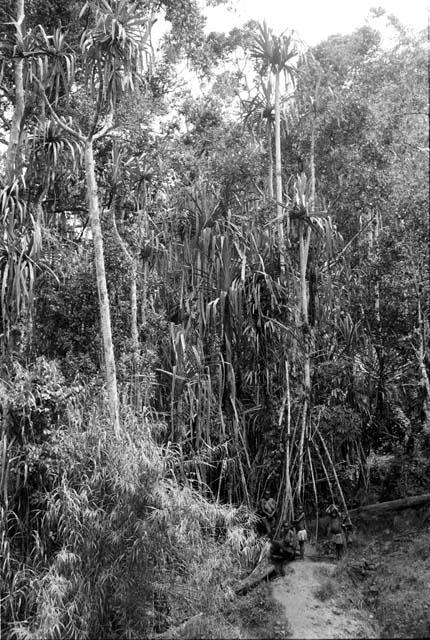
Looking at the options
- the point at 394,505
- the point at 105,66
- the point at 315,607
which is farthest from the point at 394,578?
the point at 105,66

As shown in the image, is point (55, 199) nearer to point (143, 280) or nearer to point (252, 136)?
point (143, 280)

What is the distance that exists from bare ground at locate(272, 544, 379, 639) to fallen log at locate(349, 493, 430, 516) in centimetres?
123

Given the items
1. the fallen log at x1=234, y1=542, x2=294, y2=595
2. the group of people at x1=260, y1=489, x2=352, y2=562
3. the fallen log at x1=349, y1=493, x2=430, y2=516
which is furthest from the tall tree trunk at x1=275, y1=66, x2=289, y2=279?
the fallen log at x1=234, y1=542, x2=294, y2=595

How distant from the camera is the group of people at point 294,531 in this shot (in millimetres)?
7098

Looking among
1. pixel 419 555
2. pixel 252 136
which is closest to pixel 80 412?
pixel 419 555

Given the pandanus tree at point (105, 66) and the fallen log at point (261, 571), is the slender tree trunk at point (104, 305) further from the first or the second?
the fallen log at point (261, 571)

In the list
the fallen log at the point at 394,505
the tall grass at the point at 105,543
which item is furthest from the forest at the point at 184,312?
the fallen log at the point at 394,505

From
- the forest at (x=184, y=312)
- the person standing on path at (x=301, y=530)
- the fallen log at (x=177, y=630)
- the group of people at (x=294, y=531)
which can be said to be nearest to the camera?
the fallen log at (x=177, y=630)

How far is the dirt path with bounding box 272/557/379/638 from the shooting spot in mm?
5078

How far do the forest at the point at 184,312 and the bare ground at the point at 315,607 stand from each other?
21.4 inches

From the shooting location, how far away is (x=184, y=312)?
8492mm

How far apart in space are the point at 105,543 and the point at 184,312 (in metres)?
3.40

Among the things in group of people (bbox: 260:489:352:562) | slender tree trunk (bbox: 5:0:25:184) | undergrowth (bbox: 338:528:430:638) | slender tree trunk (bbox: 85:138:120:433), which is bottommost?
undergrowth (bbox: 338:528:430:638)

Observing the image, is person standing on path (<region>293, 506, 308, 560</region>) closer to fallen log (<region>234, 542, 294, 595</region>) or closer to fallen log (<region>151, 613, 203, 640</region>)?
fallen log (<region>234, 542, 294, 595</region>)
